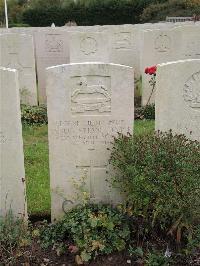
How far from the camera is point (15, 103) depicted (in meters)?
4.23

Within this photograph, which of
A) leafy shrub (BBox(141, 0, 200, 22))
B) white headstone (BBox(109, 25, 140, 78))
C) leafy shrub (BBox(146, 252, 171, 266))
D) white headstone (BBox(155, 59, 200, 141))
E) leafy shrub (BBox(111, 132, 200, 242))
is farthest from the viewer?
leafy shrub (BBox(141, 0, 200, 22))

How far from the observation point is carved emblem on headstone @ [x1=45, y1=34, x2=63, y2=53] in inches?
400

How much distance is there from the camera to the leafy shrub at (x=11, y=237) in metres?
3.98

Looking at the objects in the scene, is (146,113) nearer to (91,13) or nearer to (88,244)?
(88,244)

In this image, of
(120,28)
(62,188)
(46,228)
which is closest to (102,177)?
(62,188)

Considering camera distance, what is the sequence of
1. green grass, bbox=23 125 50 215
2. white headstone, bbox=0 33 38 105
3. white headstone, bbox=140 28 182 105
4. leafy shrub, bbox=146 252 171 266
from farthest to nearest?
white headstone, bbox=140 28 182 105, white headstone, bbox=0 33 38 105, green grass, bbox=23 125 50 215, leafy shrub, bbox=146 252 171 266

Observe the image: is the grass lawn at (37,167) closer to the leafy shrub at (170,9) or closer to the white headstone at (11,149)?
the white headstone at (11,149)

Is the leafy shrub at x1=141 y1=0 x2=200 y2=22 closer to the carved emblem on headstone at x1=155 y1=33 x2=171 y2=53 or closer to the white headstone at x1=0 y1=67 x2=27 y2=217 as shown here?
the carved emblem on headstone at x1=155 y1=33 x2=171 y2=53

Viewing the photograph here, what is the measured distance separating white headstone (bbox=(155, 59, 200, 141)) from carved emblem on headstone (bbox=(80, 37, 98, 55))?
520 centimetres

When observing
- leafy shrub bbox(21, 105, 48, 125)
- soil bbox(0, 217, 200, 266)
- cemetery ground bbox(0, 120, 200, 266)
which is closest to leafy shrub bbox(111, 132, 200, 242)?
cemetery ground bbox(0, 120, 200, 266)

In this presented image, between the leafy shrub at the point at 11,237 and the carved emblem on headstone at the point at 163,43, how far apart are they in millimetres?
5936

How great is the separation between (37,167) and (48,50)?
15.5 feet

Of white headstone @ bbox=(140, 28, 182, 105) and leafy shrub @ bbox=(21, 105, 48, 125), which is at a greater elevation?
white headstone @ bbox=(140, 28, 182, 105)

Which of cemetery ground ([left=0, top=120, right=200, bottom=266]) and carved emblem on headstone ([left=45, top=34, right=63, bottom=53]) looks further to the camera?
carved emblem on headstone ([left=45, top=34, right=63, bottom=53])
